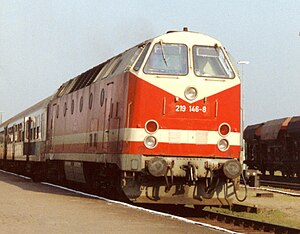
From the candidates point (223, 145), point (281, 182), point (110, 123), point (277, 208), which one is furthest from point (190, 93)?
point (281, 182)

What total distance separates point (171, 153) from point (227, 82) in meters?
2.02

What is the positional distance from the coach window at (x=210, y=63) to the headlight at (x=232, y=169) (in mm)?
2011

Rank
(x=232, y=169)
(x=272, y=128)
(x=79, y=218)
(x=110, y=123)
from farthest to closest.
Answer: (x=272, y=128) → (x=110, y=123) → (x=232, y=169) → (x=79, y=218)

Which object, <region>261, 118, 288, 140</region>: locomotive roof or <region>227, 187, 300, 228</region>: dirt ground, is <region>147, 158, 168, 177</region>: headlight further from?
<region>261, 118, 288, 140</region>: locomotive roof

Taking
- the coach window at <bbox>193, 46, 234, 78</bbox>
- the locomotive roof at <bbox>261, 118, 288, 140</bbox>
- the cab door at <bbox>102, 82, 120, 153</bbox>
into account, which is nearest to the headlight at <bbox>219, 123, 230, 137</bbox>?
the coach window at <bbox>193, 46, 234, 78</bbox>

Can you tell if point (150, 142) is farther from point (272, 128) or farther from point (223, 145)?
point (272, 128)

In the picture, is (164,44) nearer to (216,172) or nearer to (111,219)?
(216,172)

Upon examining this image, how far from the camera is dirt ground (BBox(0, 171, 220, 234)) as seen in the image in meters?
9.88

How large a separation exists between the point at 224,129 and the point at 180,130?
3.17ft

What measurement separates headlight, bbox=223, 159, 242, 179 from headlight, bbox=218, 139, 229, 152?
1.54 ft

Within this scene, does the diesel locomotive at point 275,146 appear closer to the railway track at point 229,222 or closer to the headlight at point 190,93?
the railway track at point 229,222

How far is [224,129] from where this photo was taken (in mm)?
13797

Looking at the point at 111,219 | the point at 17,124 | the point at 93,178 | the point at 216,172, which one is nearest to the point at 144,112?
the point at 216,172

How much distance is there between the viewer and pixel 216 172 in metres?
13.4
